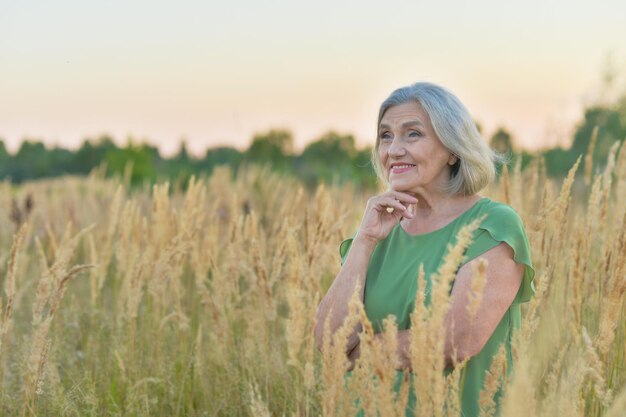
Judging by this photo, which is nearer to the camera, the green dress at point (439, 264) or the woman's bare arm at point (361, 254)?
the green dress at point (439, 264)

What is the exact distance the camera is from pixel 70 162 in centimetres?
6372

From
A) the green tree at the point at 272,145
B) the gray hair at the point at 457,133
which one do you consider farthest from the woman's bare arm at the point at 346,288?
the green tree at the point at 272,145

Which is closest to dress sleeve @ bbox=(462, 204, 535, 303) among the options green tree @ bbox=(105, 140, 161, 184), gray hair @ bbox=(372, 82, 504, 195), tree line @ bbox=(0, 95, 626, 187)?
gray hair @ bbox=(372, 82, 504, 195)

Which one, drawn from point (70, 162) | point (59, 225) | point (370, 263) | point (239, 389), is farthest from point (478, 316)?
point (70, 162)

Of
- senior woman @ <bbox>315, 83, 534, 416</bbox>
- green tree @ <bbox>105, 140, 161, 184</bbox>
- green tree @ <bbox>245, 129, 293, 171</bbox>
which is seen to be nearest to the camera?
senior woman @ <bbox>315, 83, 534, 416</bbox>

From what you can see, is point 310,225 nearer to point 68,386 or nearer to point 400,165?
point 400,165

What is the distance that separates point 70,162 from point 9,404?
63.9m

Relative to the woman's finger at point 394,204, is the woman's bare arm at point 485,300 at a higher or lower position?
lower

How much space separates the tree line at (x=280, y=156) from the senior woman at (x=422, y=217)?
52cm

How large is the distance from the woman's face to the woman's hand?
9cm

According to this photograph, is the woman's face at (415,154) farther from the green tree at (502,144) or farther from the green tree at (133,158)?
the green tree at (133,158)

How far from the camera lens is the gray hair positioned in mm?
2455

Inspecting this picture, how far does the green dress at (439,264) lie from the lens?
224cm

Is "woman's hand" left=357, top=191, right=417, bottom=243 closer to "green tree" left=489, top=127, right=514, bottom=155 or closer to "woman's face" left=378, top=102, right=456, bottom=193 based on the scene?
"woman's face" left=378, top=102, right=456, bottom=193
